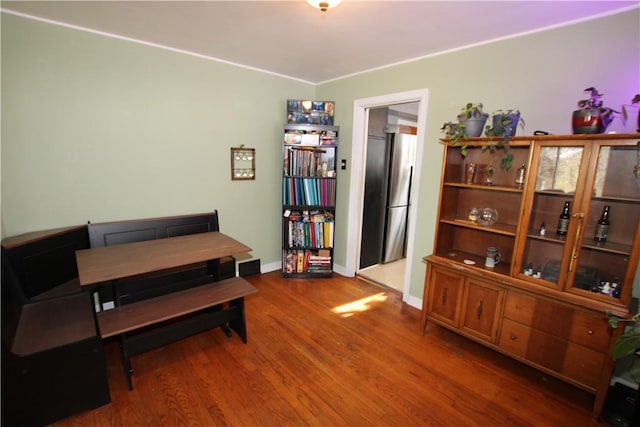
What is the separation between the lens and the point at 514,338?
6.98 ft

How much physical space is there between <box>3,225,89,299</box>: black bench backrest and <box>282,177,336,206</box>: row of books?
2018 millimetres

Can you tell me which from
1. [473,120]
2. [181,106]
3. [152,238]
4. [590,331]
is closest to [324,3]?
[473,120]

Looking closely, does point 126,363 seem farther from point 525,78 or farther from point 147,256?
point 525,78

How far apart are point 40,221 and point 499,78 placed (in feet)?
12.9

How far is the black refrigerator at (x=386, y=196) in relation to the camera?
12.8ft

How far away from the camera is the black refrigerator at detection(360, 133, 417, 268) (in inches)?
154

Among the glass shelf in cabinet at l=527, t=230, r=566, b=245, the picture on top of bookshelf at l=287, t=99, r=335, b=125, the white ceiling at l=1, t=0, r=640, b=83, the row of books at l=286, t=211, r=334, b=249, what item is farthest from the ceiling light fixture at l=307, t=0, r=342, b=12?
the row of books at l=286, t=211, r=334, b=249

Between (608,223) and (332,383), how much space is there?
212 centimetres

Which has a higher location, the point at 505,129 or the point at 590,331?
the point at 505,129

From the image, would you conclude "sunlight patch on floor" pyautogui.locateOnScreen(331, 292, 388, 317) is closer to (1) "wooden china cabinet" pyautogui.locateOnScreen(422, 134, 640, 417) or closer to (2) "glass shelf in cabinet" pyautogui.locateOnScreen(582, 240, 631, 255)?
(1) "wooden china cabinet" pyautogui.locateOnScreen(422, 134, 640, 417)

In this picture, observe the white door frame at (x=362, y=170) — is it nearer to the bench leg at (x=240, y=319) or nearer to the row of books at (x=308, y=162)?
the row of books at (x=308, y=162)

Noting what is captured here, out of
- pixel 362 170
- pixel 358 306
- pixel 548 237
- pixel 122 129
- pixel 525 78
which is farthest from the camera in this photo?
pixel 362 170

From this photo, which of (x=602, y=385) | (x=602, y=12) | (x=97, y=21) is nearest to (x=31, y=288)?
(x=97, y=21)

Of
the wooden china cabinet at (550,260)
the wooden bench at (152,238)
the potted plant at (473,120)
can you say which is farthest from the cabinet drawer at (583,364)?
the wooden bench at (152,238)
